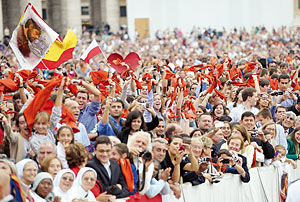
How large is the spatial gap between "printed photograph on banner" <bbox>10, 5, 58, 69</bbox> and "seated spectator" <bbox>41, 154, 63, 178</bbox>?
12.2 ft

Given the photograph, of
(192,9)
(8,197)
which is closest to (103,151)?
(8,197)

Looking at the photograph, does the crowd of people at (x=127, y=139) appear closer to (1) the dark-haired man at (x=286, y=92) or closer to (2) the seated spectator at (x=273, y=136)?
(2) the seated spectator at (x=273, y=136)

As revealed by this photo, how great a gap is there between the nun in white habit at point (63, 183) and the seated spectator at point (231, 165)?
10.1ft

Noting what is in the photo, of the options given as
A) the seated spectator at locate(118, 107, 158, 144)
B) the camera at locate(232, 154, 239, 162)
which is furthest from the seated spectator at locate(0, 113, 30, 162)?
the camera at locate(232, 154, 239, 162)

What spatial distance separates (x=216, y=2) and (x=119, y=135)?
155 feet

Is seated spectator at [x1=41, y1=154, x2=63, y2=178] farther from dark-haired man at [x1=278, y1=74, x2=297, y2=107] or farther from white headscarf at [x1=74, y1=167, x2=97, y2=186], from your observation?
dark-haired man at [x1=278, y1=74, x2=297, y2=107]

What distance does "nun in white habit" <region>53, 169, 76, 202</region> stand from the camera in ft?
26.5

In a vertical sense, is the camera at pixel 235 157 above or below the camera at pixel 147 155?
below

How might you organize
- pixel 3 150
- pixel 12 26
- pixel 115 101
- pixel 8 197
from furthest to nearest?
pixel 12 26, pixel 115 101, pixel 3 150, pixel 8 197

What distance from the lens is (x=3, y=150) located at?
9109mm

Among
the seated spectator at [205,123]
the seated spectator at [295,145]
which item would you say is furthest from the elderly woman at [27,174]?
the seated spectator at [295,145]

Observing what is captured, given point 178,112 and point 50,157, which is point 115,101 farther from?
point 50,157

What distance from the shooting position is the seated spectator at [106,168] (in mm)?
8672

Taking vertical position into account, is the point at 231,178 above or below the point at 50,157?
below
